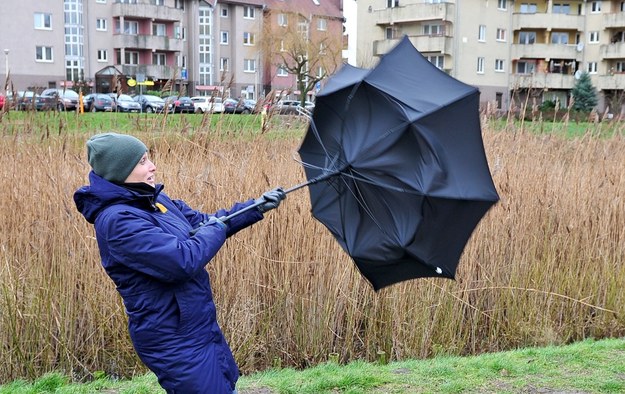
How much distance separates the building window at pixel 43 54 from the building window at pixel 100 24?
420 cm

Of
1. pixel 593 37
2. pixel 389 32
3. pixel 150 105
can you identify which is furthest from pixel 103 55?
pixel 150 105

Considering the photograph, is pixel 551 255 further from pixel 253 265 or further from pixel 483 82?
pixel 483 82

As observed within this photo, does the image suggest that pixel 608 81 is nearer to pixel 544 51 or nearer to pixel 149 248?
pixel 544 51

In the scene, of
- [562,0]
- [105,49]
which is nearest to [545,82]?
[562,0]

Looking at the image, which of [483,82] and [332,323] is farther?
[483,82]

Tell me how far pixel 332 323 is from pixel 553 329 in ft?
5.99

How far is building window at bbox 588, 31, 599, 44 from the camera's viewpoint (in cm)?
5388

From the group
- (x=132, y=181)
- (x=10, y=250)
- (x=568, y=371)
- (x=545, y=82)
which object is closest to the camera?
(x=132, y=181)

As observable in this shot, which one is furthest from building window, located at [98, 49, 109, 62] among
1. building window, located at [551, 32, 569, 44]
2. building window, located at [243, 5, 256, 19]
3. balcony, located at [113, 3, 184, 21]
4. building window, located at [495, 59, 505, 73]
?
building window, located at [551, 32, 569, 44]

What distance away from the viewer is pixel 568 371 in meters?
4.66

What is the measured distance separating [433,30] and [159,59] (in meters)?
20.2

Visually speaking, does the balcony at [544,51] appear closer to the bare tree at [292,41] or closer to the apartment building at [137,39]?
the apartment building at [137,39]

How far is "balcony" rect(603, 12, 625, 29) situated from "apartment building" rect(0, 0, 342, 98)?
19.1m

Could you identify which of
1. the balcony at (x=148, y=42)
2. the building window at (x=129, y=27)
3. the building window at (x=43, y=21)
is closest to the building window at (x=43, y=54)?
the building window at (x=43, y=21)
